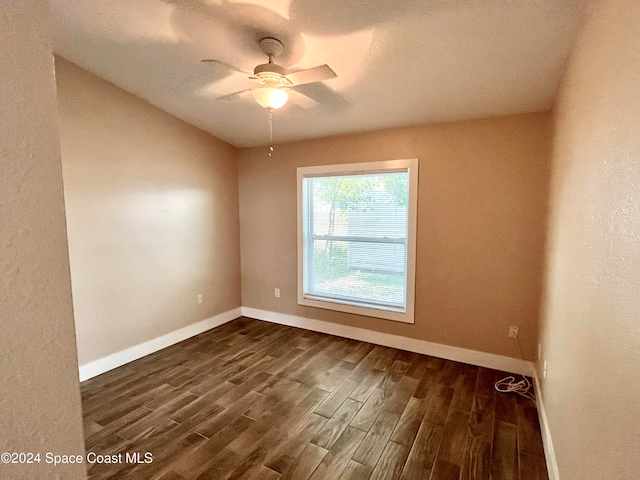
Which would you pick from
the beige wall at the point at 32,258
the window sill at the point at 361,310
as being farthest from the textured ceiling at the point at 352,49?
the window sill at the point at 361,310

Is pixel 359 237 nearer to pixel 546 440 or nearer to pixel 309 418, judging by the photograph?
pixel 309 418

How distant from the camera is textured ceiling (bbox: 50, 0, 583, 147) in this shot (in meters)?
1.72

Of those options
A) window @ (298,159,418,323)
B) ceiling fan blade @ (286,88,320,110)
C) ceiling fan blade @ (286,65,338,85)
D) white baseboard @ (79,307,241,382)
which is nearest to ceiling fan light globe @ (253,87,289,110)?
ceiling fan blade @ (286,65,338,85)

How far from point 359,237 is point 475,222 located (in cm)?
122

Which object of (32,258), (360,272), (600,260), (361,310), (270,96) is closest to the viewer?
(32,258)

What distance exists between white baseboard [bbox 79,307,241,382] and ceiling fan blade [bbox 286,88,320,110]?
275 cm

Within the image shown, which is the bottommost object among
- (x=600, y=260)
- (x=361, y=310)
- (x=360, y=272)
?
(x=361, y=310)

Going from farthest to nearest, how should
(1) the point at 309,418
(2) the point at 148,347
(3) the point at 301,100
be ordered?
(2) the point at 148,347 < (3) the point at 301,100 < (1) the point at 309,418

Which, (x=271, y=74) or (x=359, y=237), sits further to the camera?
(x=359, y=237)

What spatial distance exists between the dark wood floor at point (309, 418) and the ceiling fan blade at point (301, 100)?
2.45 m

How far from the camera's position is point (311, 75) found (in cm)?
188

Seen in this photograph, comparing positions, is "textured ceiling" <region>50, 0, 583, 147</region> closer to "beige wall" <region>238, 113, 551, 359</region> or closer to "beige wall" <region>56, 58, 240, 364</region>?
"beige wall" <region>238, 113, 551, 359</region>

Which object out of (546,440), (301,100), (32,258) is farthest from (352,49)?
(546,440)

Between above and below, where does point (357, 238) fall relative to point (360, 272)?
above
